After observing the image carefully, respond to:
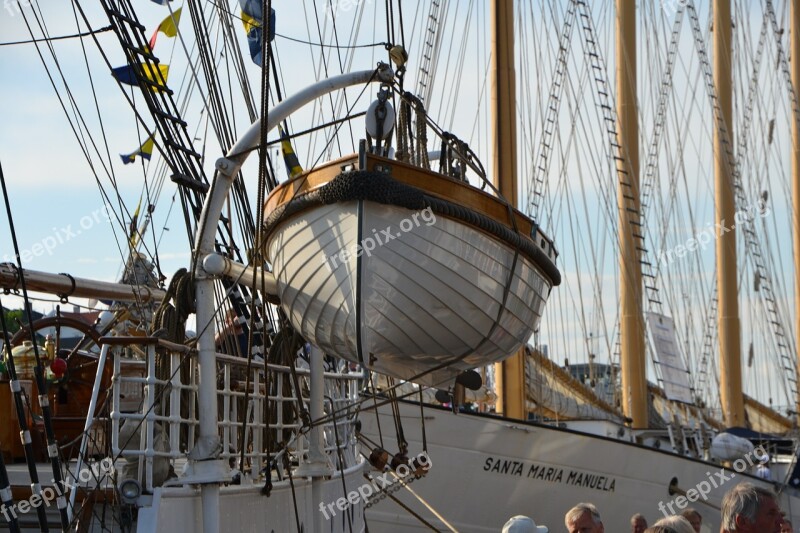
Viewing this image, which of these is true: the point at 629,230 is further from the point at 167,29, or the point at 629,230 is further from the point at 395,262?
the point at 395,262

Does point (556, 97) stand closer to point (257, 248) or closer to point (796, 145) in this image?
point (796, 145)

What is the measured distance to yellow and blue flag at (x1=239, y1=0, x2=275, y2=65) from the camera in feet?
35.3

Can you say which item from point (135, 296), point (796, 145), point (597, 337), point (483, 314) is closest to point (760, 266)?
point (796, 145)

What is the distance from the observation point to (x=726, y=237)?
90.2 feet

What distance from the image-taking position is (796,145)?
3378 centimetres

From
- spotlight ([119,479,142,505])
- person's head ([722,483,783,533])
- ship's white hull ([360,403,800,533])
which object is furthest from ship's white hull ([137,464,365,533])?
ship's white hull ([360,403,800,533])

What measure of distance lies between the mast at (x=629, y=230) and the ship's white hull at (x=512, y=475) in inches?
191

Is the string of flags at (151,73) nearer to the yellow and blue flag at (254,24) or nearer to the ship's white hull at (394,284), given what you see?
the yellow and blue flag at (254,24)

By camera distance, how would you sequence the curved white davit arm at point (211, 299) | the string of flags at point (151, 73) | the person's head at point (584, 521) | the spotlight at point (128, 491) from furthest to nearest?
the string of flags at point (151, 73), the curved white davit arm at point (211, 299), the spotlight at point (128, 491), the person's head at point (584, 521)

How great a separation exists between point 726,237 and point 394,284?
2279 cm

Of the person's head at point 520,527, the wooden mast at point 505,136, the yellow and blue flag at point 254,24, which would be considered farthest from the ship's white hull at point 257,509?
the wooden mast at point 505,136

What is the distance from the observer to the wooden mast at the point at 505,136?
17562mm

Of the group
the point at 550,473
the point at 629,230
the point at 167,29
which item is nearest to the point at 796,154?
the point at 629,230

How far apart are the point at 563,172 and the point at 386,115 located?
18344 millimetres
